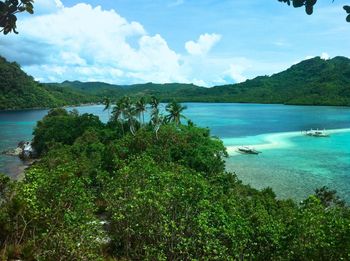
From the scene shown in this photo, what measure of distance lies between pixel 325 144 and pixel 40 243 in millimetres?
77962

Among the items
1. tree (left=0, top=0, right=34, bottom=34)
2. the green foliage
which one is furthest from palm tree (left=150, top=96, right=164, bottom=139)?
tree (left=0, top=0, right=34, bottom=34)

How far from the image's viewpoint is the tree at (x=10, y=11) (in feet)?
14.7

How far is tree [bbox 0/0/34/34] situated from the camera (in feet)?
14.7

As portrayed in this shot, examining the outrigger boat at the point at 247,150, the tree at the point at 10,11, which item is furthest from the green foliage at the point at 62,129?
the tree at the point at 10,11

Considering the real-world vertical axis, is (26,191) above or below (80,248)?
above

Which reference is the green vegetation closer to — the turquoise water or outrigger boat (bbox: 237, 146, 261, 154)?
the turquoise water

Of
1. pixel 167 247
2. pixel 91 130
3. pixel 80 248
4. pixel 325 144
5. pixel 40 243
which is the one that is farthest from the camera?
pixel 325 144

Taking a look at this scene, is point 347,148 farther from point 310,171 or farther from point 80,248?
point 80,248

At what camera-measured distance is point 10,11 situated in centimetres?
452

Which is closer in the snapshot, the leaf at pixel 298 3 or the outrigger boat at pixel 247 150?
the leaf at pixel 298 3

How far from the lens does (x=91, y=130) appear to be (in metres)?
64.9

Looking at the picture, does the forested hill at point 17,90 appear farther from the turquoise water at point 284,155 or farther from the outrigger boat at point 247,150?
the outrigger boat at point 247,150

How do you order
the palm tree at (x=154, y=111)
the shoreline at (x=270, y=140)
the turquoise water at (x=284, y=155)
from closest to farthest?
the turquoise water at (x=284, y=155), the palm tree at (x=154, y=111), the shoreline at (x=270, y=140)

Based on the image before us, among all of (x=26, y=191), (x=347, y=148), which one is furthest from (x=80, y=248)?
(x=347, y=148)
